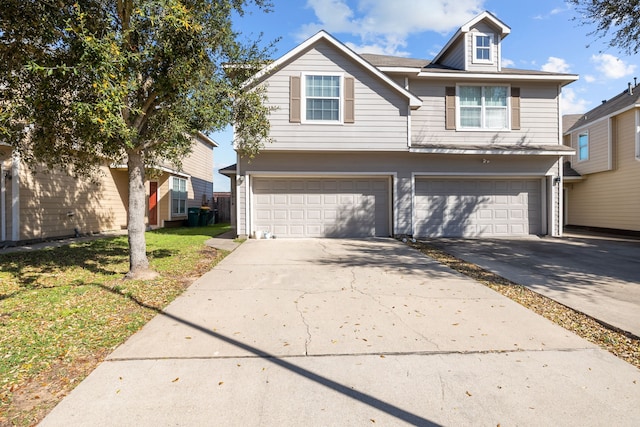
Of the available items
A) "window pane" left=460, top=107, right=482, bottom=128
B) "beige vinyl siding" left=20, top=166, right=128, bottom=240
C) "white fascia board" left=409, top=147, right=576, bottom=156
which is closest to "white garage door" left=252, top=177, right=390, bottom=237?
"white fascia board" left=409, top=147, right=576, bottom=156

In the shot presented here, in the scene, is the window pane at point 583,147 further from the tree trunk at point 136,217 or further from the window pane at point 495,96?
the tree trunk at point 136,217

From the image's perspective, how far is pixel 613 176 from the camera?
1578 centimetres

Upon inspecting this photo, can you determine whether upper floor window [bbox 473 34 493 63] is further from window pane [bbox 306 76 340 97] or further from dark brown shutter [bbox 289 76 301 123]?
dark brown shutter [bbox 289 76 301 123]

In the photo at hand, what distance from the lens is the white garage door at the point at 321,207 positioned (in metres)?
12.4

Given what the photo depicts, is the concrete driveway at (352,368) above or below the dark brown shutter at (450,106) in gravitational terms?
below

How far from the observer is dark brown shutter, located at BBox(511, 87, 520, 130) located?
41.7ft

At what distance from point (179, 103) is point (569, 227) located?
65.7ft

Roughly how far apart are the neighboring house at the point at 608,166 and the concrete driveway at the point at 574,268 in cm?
425

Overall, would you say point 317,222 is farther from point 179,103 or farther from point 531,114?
point 531,114

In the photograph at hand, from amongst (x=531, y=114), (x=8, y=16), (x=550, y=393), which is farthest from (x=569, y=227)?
(x=8, y=16)

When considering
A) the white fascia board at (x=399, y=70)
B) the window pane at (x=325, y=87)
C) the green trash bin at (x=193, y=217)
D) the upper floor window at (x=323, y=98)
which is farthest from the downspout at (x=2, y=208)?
the white fascia board at (x=399, y=70)

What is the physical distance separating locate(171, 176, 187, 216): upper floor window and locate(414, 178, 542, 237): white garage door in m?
11.8

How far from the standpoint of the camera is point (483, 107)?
12734mm

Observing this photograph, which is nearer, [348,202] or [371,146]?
[371,146]
